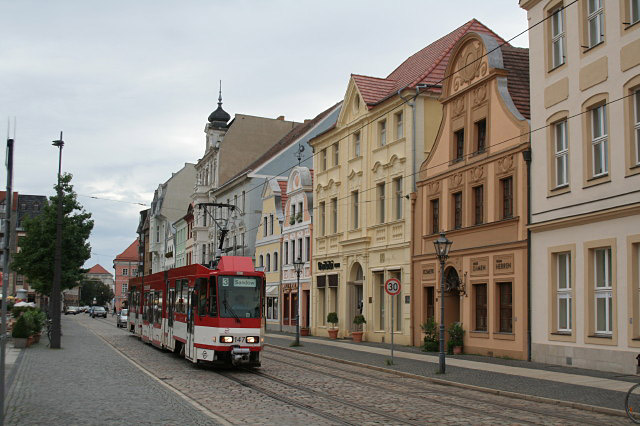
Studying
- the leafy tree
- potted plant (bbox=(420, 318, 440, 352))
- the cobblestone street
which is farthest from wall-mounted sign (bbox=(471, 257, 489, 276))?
the leafy tree

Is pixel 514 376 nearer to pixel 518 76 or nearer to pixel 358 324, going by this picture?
pixel 518 76

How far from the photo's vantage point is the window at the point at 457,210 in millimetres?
30266

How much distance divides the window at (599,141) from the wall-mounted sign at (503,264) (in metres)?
5.22

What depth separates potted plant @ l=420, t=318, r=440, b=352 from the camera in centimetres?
2955

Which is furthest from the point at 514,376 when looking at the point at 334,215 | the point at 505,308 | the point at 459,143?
the point at 334,215

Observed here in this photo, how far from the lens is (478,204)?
29.0 meters

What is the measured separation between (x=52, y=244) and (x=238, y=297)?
22.0 meters

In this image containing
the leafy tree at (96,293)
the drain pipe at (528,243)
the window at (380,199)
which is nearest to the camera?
the drain pipe at (528,243)

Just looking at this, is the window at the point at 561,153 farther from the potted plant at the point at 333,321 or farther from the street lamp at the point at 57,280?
the potted plant at the point at 333,321

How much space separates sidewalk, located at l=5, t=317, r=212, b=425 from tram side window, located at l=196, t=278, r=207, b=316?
2.50m

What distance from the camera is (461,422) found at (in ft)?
42.2

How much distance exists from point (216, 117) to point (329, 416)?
6218 centimetres

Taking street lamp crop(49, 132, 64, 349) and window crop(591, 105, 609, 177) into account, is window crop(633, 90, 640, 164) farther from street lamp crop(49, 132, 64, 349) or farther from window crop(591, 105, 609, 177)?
street lamp crop(49, 132, 64, 349)

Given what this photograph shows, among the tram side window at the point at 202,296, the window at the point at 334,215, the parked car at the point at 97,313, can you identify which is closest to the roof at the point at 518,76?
the tram side window at the point at 202,296
